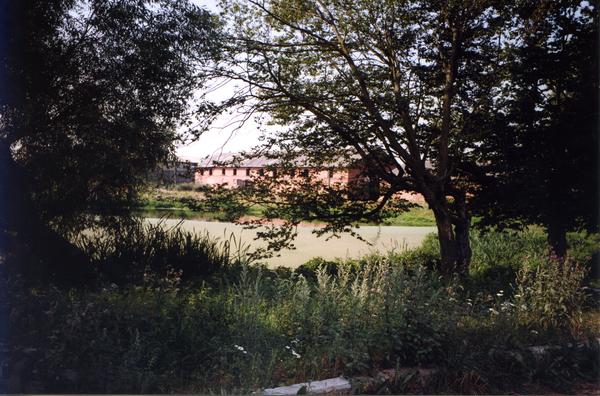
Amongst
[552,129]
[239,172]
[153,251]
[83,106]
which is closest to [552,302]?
[552,129]

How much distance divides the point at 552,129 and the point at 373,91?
2247 millimetres

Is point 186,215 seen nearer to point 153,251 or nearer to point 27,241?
point 153,251

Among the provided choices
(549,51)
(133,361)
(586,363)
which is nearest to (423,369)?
(586,363)

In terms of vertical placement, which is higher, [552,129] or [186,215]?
[552,129]

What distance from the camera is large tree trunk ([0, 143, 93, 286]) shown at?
11.9ft

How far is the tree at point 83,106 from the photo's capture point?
11.7ft

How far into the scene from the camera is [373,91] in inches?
201

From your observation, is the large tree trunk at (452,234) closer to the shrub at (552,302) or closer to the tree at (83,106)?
the shrub at (552,302)

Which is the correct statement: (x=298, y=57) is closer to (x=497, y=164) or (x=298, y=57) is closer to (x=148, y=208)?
(x=148, y=208)

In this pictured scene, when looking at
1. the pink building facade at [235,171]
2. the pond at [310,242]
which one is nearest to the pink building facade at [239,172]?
the pink building facade at [235,171]

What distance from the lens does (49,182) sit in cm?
373

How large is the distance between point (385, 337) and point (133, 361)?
5.24 ft

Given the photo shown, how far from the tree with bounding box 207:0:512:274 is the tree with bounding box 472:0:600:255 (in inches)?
12.7

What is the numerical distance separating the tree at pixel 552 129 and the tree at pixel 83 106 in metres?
3.91
